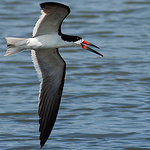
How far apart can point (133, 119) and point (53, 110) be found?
1.45 m

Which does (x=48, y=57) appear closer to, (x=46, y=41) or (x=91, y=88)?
(x=46, y=41)

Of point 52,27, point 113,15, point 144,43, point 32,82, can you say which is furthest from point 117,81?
point 113,15

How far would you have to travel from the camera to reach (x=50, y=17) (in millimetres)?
7082

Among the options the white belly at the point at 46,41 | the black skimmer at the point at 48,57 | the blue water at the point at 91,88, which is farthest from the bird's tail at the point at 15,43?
the blue water at the point at 91,88

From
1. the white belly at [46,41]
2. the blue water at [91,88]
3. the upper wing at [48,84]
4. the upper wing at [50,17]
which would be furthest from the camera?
the blue water at [91,88]

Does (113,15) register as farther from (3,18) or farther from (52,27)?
(52,27)

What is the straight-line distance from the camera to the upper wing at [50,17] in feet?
22.1

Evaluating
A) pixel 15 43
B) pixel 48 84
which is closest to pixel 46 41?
pixel 15 43

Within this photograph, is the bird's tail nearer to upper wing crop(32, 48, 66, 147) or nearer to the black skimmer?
the black skimmer

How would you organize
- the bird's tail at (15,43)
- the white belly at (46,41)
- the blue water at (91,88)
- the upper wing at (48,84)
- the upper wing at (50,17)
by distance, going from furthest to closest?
1. the blue water at (91,88)
2. the upper wing at (48,84)
3. the white belly at (46,41)
4. the bird's tail at (15,43)
5. the upper wing at (50,17)

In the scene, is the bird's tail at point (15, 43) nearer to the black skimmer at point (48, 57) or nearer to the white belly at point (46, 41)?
the black skimmer at point (48, 57)

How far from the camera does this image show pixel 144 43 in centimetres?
1302

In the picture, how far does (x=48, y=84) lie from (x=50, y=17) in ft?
4.34

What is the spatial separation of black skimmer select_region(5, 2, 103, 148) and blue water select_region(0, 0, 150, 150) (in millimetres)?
406
